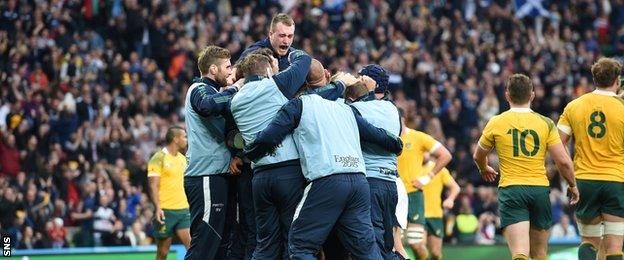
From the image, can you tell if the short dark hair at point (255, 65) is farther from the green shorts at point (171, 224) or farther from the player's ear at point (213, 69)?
the green shorts at point (171, 224)

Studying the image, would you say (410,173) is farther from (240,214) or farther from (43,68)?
(43,68)

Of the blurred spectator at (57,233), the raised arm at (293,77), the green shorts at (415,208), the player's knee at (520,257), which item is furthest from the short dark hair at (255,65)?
the blurred spectator at (57,233)

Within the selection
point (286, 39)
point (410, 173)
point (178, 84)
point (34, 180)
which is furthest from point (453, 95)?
point (286, 39)

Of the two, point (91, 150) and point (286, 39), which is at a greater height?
point (286, 39)

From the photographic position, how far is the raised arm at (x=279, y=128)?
10672mm

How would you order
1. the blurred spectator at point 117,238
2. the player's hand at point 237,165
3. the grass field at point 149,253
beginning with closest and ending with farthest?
the player's hand at point 237,165 < the grass field at point 149,253 < the blurred spectator at point 117,238

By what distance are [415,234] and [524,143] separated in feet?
13.7

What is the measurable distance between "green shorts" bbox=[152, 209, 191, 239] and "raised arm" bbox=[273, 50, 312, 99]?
5739 mm

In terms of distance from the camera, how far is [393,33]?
98.6 feet

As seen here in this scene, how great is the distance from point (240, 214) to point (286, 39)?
184cm

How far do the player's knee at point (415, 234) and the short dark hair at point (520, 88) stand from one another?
4.20 m

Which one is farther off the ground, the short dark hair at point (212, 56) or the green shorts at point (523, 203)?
the short dark hair at point (212, 56)

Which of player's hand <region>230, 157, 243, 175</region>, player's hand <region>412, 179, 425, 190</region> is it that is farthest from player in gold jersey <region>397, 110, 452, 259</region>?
player's hand <region>230, 157, 243, 175</region>

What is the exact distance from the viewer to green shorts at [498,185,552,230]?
12.0 meters
